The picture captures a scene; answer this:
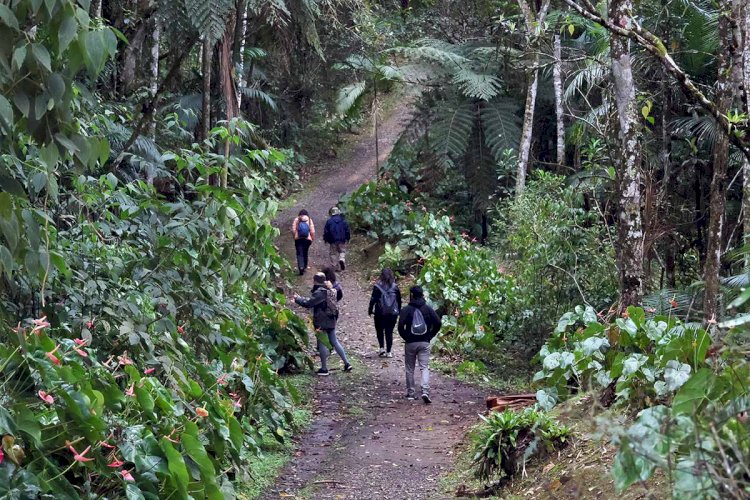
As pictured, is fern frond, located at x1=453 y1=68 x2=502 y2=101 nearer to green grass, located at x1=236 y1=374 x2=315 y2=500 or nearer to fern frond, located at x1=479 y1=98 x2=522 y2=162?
fern frond, located at x1=479 y1=98 x2=522 y2=162

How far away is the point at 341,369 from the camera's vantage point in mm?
13031

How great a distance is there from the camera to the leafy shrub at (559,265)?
11164 mm

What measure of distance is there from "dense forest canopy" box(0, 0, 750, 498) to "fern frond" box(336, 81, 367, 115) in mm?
2049

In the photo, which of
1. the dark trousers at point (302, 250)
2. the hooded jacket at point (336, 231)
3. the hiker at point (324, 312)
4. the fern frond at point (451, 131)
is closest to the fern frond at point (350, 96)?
the fern frond at point (451, 131)

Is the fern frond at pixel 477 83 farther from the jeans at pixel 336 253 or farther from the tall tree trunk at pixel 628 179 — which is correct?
the tall tree trunk at pixel 628 179

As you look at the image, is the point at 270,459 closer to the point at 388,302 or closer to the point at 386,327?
the point at 388,302

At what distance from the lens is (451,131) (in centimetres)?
1966

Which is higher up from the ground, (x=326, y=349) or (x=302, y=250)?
(x=302, y=250)

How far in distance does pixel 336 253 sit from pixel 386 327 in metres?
6.63

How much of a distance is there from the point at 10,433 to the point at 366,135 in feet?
88.6

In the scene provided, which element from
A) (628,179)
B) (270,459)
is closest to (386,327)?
(270,459)

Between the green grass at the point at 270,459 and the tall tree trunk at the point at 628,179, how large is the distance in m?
3.57

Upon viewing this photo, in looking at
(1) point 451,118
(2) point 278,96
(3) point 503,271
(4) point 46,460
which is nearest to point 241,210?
(4) point 46,460

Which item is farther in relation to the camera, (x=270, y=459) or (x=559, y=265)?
(x=559, y=265)
